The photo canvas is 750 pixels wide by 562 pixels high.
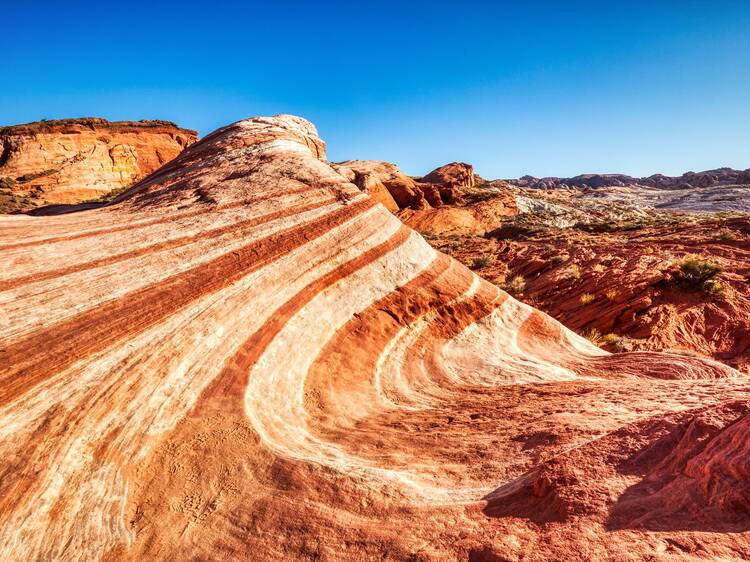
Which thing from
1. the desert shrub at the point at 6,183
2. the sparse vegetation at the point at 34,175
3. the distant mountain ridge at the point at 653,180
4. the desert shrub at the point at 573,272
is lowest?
the desert shrub at the point at 573,272

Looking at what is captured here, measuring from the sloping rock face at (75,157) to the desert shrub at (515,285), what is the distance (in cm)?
3543

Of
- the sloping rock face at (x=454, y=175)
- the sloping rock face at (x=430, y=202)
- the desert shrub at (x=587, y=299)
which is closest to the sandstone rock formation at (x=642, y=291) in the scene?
the desert shrub at (x=587, y=299)

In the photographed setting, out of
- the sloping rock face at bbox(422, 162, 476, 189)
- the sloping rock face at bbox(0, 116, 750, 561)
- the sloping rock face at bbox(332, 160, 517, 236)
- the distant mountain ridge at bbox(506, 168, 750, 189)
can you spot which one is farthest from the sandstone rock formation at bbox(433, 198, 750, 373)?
the distant mountain ridge at bbox(506, 168, 750, 189)

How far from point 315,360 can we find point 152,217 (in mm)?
3782

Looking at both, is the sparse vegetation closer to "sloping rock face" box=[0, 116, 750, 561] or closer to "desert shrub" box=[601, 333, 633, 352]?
"sloping rock face" box=[0, 116, 750, 561]

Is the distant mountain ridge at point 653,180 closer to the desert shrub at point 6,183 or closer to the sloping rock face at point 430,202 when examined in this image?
the sloping rock face at point 430,202

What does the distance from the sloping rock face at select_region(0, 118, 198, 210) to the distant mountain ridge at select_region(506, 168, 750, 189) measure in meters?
103

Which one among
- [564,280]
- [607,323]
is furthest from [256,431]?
[564,280]

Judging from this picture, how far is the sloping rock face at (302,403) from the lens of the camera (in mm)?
2590

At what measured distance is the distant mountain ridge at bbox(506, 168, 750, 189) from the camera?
9538 cm

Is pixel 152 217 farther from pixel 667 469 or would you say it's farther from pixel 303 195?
pixel 667 469

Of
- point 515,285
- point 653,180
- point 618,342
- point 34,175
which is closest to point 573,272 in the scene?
point 515,285

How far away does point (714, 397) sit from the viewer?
3740 mm

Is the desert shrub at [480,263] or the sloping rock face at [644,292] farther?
the desert shrub at [480,263]
